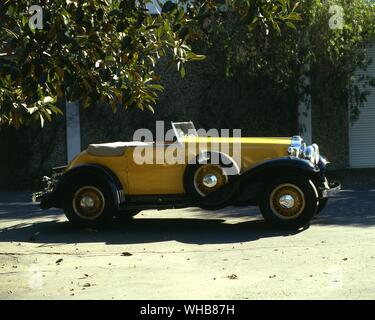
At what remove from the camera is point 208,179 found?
967 centimetres

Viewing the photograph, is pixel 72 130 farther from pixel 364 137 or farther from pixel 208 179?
pixel 208 179

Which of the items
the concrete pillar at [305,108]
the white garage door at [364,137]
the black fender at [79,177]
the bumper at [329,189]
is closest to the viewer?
the bumper at [329,189]

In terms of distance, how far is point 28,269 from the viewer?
7.65 m

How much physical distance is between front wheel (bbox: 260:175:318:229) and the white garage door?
32.3ft

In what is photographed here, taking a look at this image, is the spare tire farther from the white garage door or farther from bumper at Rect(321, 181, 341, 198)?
the white garage door

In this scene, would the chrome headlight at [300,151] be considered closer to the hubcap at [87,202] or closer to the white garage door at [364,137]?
the hubcap at [87,202]

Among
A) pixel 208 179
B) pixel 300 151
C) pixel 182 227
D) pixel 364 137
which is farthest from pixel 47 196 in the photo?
pixel 364 137

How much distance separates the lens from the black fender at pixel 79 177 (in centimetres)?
990

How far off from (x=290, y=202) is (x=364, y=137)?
10113 millimetres

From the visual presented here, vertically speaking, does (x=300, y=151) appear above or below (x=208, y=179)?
above

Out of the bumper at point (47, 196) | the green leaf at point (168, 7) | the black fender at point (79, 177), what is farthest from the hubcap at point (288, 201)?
the green leaf at point (168, 7)

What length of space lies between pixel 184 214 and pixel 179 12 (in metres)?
5.48
